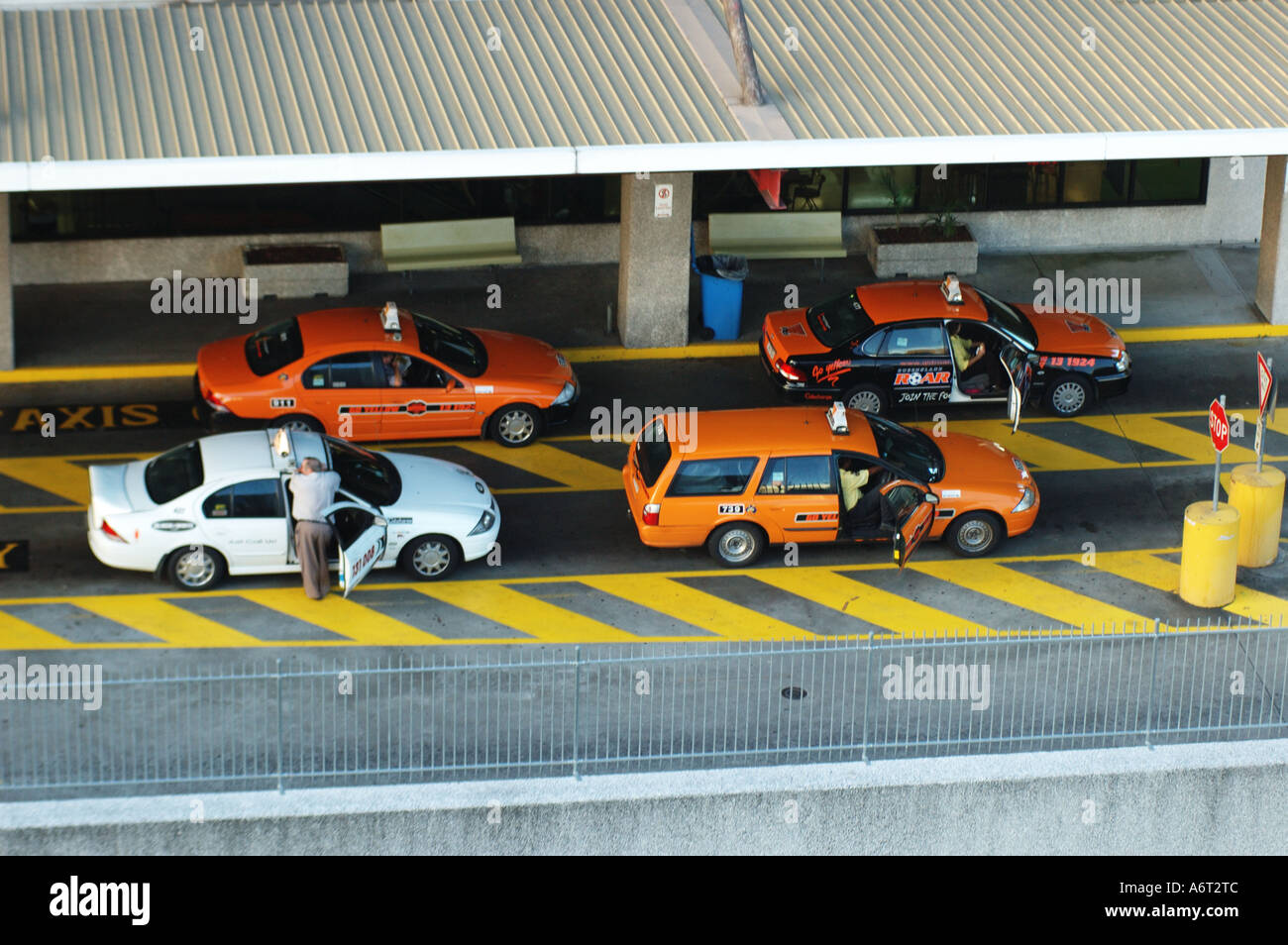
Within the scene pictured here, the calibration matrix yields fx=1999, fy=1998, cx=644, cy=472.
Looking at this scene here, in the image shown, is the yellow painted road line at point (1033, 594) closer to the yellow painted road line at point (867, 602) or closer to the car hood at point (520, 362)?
the yellow painted road line at point (867, 602)

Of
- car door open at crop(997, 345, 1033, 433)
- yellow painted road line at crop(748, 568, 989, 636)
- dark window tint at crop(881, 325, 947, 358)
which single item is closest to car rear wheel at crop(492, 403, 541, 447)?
yellow painted road line at crop(748, 568, 989, 636)

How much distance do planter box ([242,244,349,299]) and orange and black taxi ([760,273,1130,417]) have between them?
5880 millimetres

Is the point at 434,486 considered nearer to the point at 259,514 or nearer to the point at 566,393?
the point at 259,514

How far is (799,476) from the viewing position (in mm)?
19406

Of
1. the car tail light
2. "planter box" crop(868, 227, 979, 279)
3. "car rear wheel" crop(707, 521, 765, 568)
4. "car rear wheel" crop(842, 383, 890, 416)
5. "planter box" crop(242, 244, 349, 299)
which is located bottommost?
"car rear wheel" crop(707, 521, 765, 568)

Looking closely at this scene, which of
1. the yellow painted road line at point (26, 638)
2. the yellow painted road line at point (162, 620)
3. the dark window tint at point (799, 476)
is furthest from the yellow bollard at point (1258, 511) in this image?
the yellow painted road line at point (26, 638)

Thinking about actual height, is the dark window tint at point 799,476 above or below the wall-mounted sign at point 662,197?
below

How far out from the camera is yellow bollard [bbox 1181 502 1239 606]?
1898 centimetres

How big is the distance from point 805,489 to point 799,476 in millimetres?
143

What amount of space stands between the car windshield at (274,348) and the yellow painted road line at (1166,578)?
8.72 metres

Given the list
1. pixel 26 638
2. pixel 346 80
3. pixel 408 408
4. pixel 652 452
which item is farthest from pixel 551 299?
pixel 26 638

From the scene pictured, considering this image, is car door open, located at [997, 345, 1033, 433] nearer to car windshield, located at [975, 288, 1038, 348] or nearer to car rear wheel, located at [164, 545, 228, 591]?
car windshield, located at [975, 288, 1038, 348]

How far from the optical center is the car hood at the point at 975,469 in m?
19.8
